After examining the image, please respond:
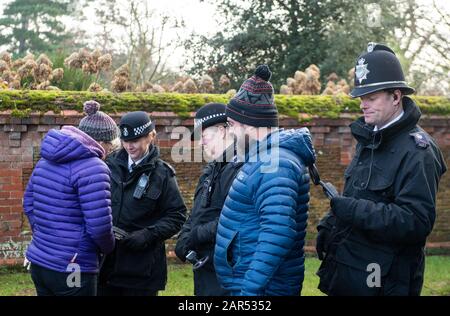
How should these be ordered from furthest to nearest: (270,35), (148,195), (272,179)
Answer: (270,35), (148,195), (272,179)

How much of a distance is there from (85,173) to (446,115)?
6592 mm

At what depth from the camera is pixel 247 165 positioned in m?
3.45

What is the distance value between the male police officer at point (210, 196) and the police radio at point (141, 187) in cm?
48

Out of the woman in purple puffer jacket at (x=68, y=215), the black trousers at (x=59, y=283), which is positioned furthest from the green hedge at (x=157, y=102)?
the black trousers at (x=59, y=283)

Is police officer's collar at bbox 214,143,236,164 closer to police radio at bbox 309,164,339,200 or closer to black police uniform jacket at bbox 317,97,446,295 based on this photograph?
police radio at bbox 309,164,339,200

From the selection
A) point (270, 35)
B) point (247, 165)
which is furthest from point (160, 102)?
point (270, 35)

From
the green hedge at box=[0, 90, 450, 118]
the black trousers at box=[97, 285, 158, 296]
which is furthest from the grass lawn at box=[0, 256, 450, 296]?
the black trousers at box=[97, 285, 158, 296]

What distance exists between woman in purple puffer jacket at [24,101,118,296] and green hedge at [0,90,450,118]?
3354mm

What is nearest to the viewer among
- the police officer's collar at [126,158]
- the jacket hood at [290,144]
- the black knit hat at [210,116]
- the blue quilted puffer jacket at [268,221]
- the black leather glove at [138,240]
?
the blue quilted puffer jacket at [268,221]

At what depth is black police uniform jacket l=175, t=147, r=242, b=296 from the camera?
4090 mm

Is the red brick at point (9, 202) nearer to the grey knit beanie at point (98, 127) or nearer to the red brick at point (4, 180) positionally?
the red brick at point (4, 180)

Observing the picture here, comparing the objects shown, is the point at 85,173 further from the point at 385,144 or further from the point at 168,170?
the point at 385,144

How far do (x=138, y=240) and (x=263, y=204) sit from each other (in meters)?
1.62

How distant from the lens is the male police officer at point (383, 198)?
3.36 metres
